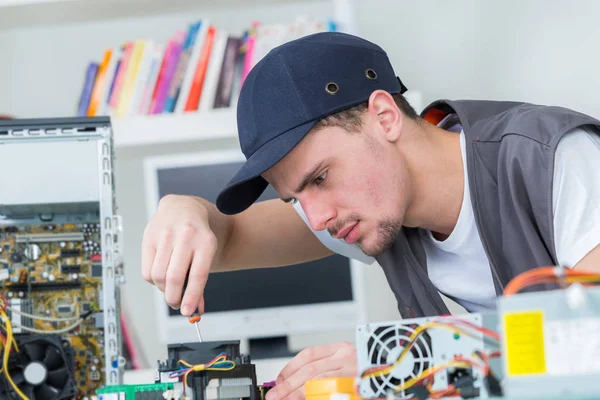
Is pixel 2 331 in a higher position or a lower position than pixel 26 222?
lower

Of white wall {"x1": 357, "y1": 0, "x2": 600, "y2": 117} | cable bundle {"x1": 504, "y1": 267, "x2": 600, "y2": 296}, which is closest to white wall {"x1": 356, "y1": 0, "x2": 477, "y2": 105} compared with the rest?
white wall {"x1": 357, "y1": 0, "x2": 600, "y2": 117}

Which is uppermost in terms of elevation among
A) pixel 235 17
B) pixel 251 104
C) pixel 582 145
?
pixel 235 17

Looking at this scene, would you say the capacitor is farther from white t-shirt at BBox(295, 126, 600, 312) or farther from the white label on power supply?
the white label on power supply

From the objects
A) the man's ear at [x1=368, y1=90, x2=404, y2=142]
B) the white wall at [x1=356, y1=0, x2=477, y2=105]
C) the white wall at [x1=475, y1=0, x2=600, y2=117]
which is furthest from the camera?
the white wall at [x1=356, y1=0, x2=477, y2=105]

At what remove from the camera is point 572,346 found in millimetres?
571

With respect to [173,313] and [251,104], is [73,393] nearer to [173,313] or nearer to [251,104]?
[251,104]

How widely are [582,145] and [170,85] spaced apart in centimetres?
168

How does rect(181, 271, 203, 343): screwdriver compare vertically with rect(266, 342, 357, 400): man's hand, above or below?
above

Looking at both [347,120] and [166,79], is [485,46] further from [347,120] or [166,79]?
[347,120]

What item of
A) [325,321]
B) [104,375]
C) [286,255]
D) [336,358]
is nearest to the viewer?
[336,358]

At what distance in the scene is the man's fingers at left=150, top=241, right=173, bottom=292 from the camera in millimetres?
1175

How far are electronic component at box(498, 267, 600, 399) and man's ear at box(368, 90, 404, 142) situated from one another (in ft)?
2.42

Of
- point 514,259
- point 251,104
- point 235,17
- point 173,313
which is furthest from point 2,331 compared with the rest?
point 235,17

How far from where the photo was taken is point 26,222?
135 centimetres
